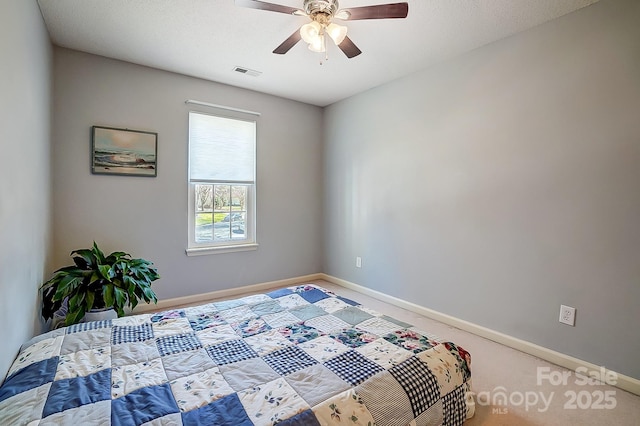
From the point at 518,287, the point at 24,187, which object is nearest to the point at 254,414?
the point at 24,187

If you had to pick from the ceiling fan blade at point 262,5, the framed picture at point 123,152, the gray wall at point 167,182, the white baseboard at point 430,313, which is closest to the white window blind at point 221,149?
the gray wall at point 167,182

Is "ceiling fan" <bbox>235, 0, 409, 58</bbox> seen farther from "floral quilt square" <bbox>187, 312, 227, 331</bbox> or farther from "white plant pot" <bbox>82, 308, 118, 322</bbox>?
"white plant pot" <bbox>82, 308, 118, 322</bbox>

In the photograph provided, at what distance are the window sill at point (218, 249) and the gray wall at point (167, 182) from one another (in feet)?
0.21

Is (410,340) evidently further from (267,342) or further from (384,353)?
(267,342)

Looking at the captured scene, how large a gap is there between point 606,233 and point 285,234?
10.6ft

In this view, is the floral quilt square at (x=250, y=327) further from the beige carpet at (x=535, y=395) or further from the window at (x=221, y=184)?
the window at (x=221, y=184)

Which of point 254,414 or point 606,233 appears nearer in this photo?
point 254,414

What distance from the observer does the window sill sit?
3467 millimetres

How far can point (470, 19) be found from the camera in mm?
2299

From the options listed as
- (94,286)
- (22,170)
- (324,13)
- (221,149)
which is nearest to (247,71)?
(221,149)

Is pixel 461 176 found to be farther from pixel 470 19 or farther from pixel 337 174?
pixel 337 174

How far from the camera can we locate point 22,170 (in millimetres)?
1852

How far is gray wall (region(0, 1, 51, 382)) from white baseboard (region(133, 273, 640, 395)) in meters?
1.30

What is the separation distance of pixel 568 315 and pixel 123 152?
13.5 feet
